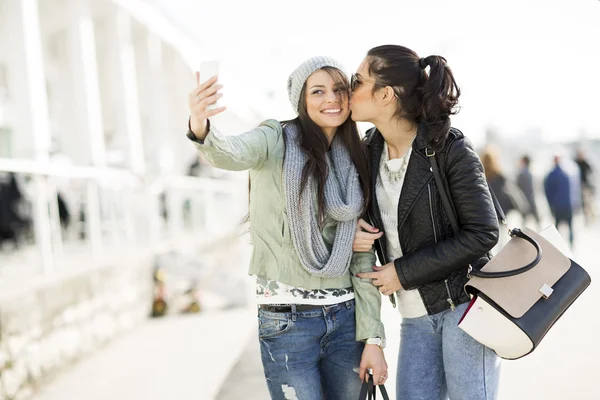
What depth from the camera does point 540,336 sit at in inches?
94.2

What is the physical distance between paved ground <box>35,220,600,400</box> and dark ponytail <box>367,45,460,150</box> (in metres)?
2.69

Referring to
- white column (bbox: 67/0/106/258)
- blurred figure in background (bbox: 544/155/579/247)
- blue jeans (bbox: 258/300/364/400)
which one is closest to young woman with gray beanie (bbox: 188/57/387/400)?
blue jeans (bbox: 258/300/364/400)

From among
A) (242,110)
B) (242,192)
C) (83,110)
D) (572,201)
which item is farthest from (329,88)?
(242,192)

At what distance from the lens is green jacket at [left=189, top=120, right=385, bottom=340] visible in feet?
8.16

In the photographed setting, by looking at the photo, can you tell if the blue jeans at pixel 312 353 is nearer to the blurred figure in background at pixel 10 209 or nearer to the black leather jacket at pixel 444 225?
the black leather jacket at pixel 444 225

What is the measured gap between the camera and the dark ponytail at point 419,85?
8.14 ft

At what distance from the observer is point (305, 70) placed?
2619 millimetres

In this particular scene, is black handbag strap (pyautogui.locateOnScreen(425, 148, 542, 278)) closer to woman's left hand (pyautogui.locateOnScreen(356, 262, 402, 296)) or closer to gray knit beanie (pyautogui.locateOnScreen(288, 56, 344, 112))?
woman's left hand (pyautogui.locateOnScreen(356, 262, 402, 296))

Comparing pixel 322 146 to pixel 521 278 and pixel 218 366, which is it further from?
pixel 218 366

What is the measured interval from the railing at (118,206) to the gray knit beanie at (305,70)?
3.06 meters

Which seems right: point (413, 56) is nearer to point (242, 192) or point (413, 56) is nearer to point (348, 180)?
point (348, 180)

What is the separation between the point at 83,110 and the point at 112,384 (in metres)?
3.45

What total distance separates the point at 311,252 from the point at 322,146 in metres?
0.44

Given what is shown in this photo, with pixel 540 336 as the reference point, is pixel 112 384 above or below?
below
